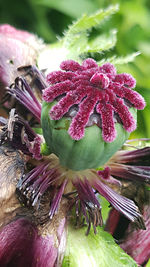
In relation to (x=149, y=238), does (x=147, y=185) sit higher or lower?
higher

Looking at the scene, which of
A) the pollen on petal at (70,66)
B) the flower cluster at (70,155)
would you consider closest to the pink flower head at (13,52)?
the flower cluster at (70,155)

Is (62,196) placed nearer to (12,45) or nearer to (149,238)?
(149,238)

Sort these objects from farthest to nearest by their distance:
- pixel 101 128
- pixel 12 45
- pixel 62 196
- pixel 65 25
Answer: pixel 65 25
pixel 12 45
pixel 62 196
pixel 101 128

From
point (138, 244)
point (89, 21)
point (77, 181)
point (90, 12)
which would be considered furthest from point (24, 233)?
point (90, 12)

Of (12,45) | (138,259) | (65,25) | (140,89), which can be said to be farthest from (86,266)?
(65,25)

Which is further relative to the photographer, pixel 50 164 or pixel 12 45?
pixel 12 45

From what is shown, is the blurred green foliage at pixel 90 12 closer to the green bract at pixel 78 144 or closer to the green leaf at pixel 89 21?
the green leaf at pixel 89 21
